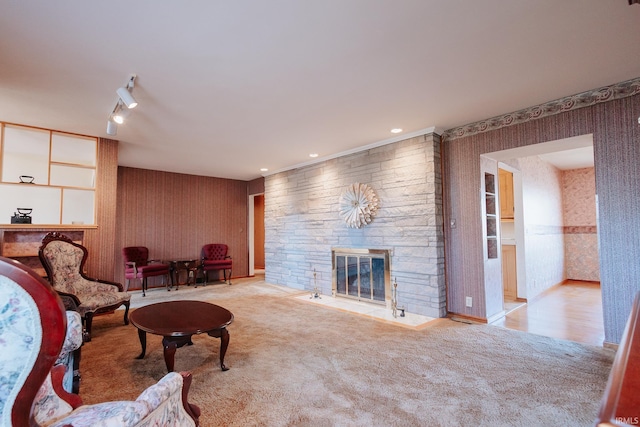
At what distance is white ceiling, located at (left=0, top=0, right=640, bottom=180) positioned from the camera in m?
1.88

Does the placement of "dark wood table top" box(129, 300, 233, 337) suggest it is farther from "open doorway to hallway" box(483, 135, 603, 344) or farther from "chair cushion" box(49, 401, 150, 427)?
"open doorway to hallway" box(483, 135, 603, 344)

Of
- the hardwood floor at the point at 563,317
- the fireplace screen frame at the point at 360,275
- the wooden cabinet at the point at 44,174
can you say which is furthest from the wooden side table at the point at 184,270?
the hardwood floor at the point at 563,317

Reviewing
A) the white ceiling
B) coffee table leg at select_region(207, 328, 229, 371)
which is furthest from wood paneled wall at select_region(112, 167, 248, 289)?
coffee table leg at select_region(207, 328, 229, 371)

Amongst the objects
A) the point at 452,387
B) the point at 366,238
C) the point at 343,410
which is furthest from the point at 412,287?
the point at 343,410

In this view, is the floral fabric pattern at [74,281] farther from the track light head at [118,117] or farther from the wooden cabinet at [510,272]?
the wooden cabinet at [510,272]

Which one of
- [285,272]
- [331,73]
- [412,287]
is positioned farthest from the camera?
[285,272]

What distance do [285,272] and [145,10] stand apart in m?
5.11

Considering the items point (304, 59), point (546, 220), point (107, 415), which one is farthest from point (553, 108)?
point (107, 415)

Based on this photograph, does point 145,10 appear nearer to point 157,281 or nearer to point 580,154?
point 157,281

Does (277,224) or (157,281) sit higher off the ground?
(277,224)

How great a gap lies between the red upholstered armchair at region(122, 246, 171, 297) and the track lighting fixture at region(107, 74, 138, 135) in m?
3.00

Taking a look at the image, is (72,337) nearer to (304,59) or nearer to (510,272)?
(304,59)

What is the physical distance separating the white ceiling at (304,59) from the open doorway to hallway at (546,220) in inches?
42.6

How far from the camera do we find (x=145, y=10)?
72.2 inches
